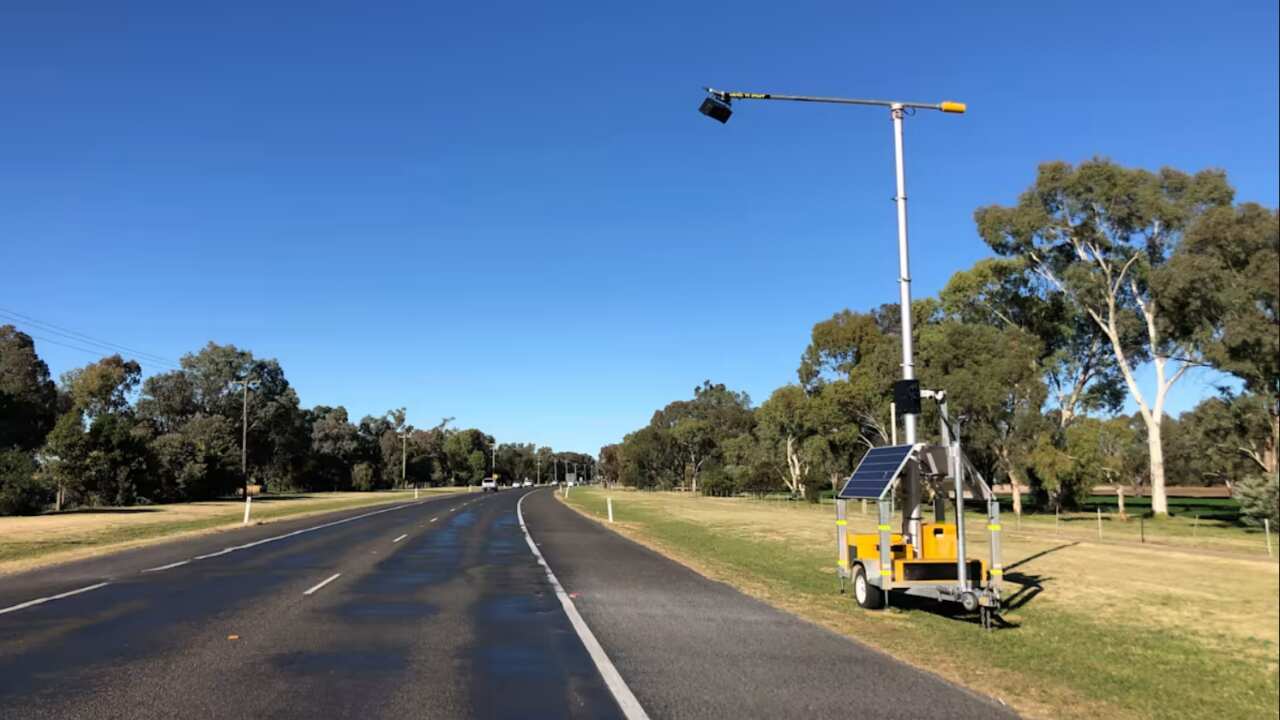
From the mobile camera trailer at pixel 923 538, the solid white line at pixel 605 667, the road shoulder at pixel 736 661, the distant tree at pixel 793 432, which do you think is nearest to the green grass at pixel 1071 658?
the mobile camera trailer at pixel 923 538

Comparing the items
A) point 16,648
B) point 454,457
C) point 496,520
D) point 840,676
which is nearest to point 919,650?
point 840,676

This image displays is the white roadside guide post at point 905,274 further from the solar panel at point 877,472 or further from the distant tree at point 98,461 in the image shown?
the distant tree at point 98,461

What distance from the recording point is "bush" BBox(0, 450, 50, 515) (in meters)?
40.3

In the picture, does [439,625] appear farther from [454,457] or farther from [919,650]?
[454,457]

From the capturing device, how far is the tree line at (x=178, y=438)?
4669cm

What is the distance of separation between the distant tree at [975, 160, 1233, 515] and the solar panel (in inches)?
721

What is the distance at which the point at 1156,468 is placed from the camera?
38469 mm

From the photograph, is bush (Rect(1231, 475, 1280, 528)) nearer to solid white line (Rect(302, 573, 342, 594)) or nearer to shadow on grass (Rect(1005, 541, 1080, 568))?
solid white line (Rect(302, 573, 342, 594))

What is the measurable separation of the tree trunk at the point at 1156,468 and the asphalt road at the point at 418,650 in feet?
101

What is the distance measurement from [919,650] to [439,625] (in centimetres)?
569

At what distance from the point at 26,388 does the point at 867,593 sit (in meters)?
83.2

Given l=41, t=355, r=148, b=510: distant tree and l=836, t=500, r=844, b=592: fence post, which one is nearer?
l=836, t=500, r=844, b=592: fence post

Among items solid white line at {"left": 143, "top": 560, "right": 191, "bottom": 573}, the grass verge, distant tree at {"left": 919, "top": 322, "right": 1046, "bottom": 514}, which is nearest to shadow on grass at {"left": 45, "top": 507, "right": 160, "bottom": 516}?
the grass verge

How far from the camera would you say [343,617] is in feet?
35.8
